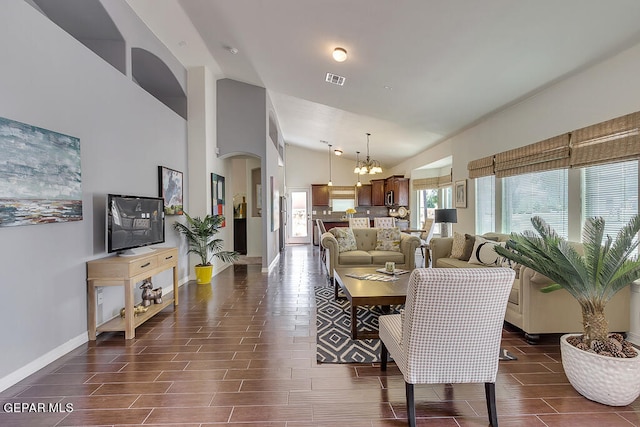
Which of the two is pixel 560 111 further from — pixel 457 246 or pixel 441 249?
pixel 441 249

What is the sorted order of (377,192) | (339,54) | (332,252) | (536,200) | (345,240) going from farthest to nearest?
(377,192)
(345,240)
(332,252)
(536,200)
(339,54)

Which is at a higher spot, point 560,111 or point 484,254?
point 560,111

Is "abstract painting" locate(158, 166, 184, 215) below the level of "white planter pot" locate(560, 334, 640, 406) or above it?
above

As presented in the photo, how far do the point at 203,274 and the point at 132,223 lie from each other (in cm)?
205

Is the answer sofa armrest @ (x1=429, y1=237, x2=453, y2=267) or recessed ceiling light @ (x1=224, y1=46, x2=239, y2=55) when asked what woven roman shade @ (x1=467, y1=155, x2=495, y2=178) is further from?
recessed ceiling light @ (x1=224, y1=46, x2=239, y2=55)

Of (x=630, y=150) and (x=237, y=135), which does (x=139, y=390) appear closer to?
(x=630, y=150)

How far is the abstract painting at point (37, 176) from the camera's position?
215 cm

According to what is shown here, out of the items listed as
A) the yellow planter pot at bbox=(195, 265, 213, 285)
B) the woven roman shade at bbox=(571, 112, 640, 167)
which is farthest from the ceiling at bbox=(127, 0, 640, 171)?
the yellow planter pot at bbox=(195, 265, 213, 285)

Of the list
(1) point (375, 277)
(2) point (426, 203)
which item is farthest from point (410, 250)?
(2) point (426, 203)

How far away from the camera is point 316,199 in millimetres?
11398

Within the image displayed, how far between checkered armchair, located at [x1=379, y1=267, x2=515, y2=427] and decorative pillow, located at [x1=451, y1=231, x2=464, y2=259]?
3.10 meters

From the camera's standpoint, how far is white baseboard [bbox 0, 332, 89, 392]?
2158mm

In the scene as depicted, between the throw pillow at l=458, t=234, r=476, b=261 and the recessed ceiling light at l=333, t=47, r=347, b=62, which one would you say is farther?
the throw pillow at l=458, t=234, r=476, b=261

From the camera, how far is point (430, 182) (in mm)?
8539
